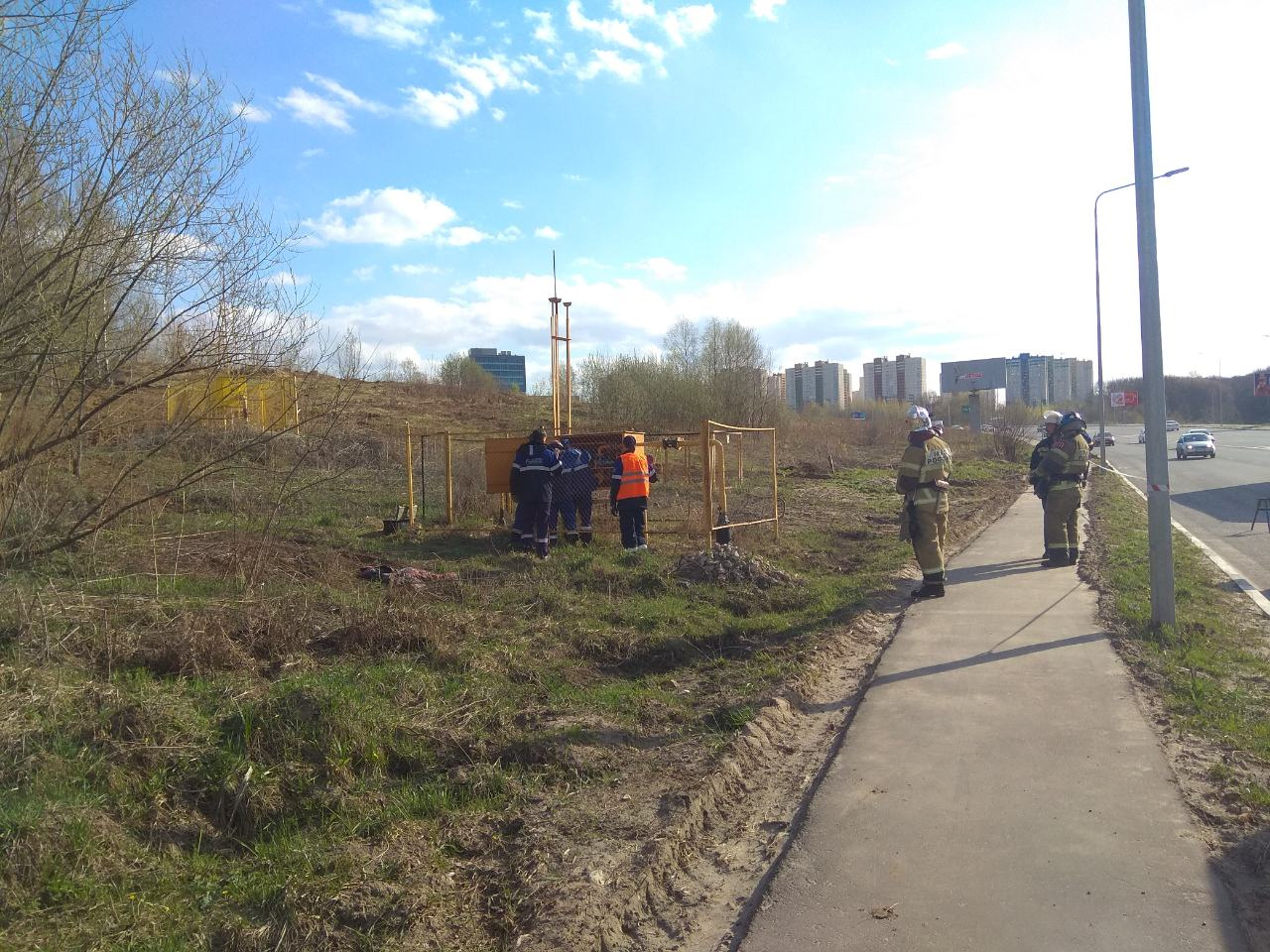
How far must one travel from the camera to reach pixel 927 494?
9.55 m

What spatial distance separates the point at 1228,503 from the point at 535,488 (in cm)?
1732

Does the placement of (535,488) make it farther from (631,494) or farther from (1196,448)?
(1196,448)

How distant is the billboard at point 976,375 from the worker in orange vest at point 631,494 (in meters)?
59.6

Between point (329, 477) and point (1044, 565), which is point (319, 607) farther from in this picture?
point (1044, 565)

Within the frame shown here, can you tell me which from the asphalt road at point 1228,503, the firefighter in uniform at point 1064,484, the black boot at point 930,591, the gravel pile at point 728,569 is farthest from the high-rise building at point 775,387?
the black boot at point 930,591

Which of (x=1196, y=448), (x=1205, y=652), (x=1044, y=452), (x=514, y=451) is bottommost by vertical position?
(x=1205, y=652)

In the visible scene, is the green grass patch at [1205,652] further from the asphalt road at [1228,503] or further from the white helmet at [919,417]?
the white helmet at [919,417]

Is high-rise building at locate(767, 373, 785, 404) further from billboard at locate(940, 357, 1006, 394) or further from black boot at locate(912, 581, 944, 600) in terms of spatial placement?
black boot at locate(912, 581, 944, 600)

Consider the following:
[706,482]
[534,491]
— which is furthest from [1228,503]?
[534,491]

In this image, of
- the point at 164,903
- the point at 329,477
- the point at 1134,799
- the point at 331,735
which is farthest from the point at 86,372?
the point at 1134,799

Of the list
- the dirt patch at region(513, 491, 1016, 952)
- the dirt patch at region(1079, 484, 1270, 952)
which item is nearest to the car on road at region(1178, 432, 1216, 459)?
the dirt patch at region(1079, 484, 1270, 952)

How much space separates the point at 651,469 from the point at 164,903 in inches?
388

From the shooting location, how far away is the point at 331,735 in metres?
4.88

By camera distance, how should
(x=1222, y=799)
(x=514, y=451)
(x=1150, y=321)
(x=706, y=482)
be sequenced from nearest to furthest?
(x=1222, y=799) → (x=1150, y=321) → (x=706, y=482) → (x=514, y=451)
